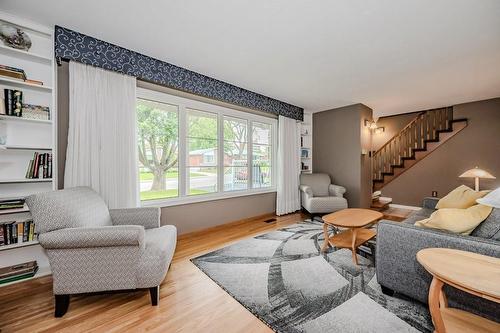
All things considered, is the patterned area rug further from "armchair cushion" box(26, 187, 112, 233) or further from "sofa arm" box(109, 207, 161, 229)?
"armchair cushion" box(26, 187, 112, 233)

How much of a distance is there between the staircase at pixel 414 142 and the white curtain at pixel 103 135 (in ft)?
19.7

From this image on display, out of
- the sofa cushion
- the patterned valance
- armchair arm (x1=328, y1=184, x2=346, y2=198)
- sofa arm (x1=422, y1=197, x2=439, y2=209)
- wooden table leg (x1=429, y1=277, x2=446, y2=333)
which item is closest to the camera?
wooden table leg (x1=429, y1=277, x2=446, y2=333)

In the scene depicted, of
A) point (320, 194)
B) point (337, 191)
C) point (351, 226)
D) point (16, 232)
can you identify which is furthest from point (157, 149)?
point (337, 191)

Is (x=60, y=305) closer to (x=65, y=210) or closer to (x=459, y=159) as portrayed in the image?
(x=65, y=210)

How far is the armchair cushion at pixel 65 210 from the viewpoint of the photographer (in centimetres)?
149

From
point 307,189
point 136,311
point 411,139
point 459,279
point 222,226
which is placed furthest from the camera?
point 411,139

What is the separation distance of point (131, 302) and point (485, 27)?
4.01 meters

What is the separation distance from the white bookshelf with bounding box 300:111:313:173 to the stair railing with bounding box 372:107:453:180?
2130 mm

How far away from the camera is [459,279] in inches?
39.0

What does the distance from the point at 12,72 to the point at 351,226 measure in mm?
3600

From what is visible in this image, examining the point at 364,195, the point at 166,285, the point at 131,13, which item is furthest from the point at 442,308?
the point at 364,195

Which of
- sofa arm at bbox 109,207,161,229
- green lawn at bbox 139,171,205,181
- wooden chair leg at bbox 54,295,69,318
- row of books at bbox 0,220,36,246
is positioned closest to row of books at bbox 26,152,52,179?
row of books at bbox 0,220,36,246

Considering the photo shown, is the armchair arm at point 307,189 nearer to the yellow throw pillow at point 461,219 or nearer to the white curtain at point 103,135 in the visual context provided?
the yellow throw pillow at point 461,219

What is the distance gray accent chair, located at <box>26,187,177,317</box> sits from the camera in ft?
4.81
